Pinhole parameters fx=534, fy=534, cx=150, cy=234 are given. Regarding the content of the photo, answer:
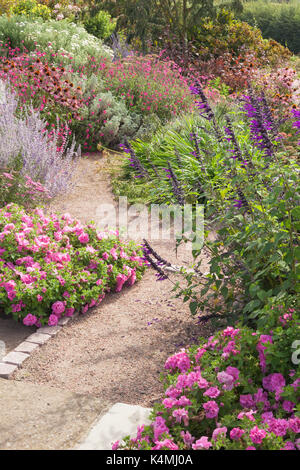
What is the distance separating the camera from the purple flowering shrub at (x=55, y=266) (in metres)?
3.97

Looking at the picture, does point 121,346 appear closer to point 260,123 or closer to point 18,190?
point 260,123

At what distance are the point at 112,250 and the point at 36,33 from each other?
7.49 meters

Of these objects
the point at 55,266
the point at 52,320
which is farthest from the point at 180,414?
the point at 55,266

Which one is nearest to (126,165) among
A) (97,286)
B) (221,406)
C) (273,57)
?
(97,286)

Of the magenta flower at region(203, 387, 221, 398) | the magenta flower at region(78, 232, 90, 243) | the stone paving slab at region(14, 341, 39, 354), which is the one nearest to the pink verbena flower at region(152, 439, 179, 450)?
the magenta flower at region(203, 387, 221, 398)

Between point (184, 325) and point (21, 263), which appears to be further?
point (21, 263)

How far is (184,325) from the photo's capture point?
12.9 feet

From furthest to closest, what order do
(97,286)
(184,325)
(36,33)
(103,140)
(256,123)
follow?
(36,33)
(103,140)
(97,286)
(184,325)
(256,123)

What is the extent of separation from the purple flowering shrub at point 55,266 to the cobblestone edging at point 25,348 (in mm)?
65

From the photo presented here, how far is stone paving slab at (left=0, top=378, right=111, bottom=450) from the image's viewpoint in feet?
8.93

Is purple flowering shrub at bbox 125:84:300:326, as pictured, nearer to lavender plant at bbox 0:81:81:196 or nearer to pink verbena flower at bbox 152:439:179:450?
pink verbena flower at bbox 152:439:179:450

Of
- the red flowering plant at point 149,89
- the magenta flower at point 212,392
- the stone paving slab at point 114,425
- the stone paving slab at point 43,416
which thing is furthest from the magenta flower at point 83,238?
the red flowering plant at point 149,89

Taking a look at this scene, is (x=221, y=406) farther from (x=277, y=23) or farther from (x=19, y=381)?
(x=277, y=23)

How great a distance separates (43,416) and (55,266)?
1.46 metres
